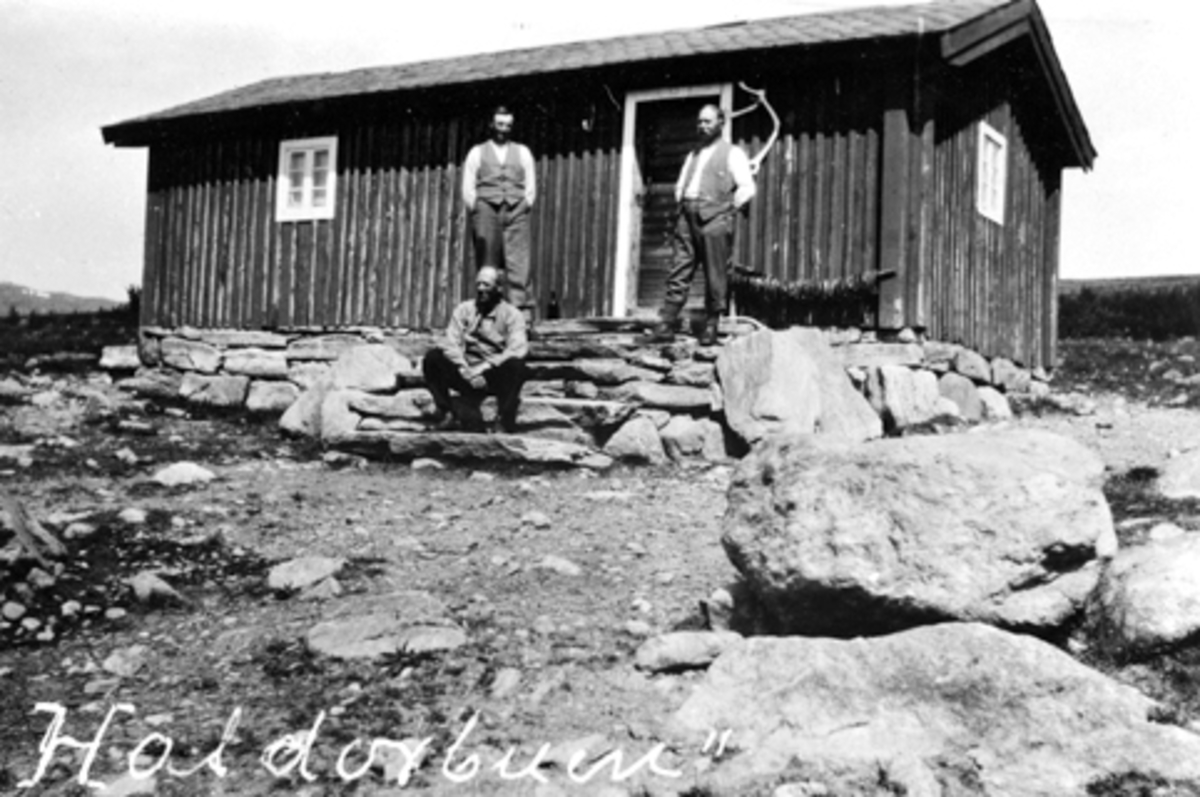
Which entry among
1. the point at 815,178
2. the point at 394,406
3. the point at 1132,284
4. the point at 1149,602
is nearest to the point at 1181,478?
the point at 1149,602

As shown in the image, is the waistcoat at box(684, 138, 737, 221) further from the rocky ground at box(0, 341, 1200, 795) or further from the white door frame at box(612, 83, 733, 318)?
the rocky ground at box(0, 341, 1200, 795)

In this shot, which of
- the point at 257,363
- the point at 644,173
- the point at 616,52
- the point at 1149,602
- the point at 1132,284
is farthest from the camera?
the point at 1132,284

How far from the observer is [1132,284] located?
26.4m

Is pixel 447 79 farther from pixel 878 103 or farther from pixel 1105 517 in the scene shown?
pixel 1105 517

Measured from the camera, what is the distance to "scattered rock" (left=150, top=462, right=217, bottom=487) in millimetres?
8666

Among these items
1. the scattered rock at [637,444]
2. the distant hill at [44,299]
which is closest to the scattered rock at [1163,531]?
the scattered rock at [637,444]

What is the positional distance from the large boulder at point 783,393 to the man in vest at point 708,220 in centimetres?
82

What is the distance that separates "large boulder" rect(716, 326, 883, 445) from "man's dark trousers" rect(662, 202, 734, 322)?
770 mm

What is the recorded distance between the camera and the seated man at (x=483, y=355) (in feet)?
31.9

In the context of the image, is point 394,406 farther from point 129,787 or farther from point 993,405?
point 129,787

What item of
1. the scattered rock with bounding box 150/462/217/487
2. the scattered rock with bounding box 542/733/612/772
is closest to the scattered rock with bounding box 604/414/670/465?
the scattered rock with bounding box 150/462/217/487

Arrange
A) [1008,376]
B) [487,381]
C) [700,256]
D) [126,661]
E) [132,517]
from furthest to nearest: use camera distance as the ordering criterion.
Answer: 1. [1008,376]
2. [700,256]
3. [487,381]
4. [132,517]
5. [126,661]

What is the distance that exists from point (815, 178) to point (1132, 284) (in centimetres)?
1750

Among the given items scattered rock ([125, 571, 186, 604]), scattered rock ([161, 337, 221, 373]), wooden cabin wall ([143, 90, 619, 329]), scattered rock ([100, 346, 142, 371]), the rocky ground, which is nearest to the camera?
the rocky ground
